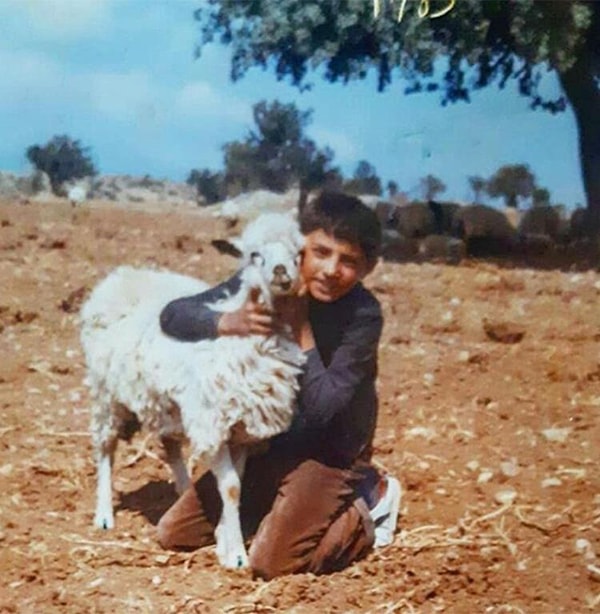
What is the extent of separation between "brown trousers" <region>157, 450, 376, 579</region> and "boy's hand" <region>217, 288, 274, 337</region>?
0.14 metres

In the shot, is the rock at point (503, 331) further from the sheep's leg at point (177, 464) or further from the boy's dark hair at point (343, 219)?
the sheep's leg at point (177, 464)

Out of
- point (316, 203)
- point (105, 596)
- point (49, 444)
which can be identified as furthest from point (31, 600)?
point (316, 203)

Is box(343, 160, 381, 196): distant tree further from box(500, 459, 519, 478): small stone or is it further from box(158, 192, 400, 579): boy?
box(500, 459, 519, 478): small stone

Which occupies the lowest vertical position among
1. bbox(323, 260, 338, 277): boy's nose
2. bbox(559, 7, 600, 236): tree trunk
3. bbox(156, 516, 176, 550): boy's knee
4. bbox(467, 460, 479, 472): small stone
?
bbox(156, 516, 176, 550): boy's knee

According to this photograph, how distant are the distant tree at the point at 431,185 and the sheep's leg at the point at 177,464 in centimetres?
42

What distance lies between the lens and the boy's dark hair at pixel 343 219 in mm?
1394

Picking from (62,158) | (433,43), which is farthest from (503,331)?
(62,158)

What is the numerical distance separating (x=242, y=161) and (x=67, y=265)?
0.29 m

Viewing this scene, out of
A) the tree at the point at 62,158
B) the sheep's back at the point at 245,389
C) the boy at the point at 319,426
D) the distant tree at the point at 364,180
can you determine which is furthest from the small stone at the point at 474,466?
the tree at the point at 62,158

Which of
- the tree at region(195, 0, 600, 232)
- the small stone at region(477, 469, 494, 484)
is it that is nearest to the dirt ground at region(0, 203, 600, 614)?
the small stone at region(477, 469, 494, 484)

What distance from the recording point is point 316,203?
1409mm

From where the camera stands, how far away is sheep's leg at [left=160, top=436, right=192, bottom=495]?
148 centimetres

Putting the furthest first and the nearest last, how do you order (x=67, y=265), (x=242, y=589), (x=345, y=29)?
(x=67, y=265)
(x=345, y=29)
(x=242, y=589)

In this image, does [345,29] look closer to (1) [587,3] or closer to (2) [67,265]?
(1) [587,3]
